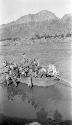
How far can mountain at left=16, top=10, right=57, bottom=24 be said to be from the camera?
2783 millimetres

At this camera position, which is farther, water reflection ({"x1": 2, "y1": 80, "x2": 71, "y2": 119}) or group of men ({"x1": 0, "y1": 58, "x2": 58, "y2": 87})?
group of men ({"x1": 0, "y1": 58, "x2": 58, "y2": 87})

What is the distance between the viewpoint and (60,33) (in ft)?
9.29

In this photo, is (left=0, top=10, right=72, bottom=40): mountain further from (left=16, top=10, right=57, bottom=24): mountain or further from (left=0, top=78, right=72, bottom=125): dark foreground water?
(left=0, top=78, right=72, bottom=125): dark foreground water

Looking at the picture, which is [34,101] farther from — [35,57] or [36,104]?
[35,57]

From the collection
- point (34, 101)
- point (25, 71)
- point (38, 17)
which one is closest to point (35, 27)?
point (38, 17)

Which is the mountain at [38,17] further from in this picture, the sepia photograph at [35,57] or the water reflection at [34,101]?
the water reflection at [34,101]

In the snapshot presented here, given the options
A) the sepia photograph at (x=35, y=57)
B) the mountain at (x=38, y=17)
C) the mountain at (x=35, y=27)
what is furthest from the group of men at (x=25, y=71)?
the mountain at (x=38, y=17)

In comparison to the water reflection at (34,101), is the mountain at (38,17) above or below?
above

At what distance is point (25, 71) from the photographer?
2799 mm

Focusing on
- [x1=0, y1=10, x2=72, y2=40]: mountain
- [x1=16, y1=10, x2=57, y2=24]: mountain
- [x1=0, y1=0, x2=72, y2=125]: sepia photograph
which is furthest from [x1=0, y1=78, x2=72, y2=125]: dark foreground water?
[x1=16, y1=10, x2=57, y2=24]: mountain

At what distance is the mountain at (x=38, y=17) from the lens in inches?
110

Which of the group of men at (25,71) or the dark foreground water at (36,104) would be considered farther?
the group of men at (25,71)

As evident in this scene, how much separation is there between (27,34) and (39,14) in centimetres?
23

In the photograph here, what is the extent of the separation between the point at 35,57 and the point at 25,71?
0.17 m
